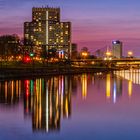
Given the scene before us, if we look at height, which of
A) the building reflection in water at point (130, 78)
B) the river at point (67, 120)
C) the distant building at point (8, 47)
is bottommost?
the building reflection in water at point (130, 78)

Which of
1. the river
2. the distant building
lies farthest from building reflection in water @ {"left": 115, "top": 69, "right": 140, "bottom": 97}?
the distant building

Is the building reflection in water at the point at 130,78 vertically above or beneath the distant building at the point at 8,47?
beneath

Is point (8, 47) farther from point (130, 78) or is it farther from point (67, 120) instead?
point (67, 120)

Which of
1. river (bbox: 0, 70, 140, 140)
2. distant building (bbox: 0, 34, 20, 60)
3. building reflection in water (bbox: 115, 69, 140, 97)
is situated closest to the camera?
river (bbox: 0, 70, 140, 140)

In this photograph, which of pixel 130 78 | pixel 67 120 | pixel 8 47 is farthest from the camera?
pixel 8 47

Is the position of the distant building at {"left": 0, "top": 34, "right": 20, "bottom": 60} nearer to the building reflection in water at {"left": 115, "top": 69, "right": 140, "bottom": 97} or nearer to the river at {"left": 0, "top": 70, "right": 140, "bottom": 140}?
the building reflection in water at {"left": 115, "top": 69, "right": 140, "bottom": 97}

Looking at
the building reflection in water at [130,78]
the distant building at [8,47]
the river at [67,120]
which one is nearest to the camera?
the river at [67,120]

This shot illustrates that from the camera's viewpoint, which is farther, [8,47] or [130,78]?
→ [8,47]

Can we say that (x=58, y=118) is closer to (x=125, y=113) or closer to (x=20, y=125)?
(x=20, y=125)

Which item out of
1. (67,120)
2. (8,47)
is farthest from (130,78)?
(67,120)

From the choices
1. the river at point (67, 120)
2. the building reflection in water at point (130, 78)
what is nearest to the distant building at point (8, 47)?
the building reflection in water at point (130, 78)

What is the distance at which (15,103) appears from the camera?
38.3 m

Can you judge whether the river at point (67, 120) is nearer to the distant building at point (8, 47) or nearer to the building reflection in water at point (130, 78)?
the building reflection in water at point (130, 78)

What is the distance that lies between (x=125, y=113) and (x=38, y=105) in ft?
24.5
